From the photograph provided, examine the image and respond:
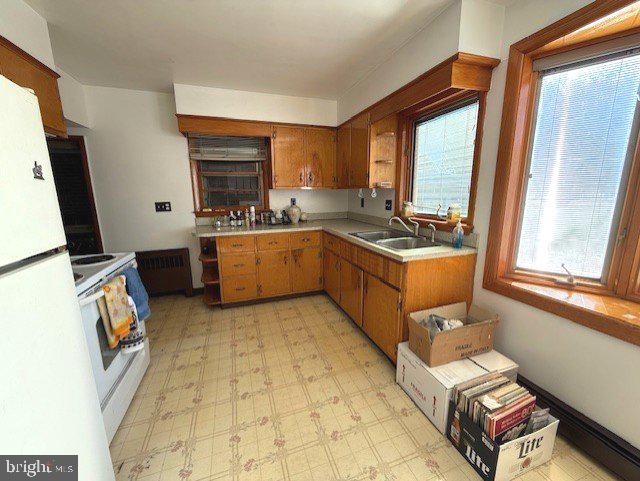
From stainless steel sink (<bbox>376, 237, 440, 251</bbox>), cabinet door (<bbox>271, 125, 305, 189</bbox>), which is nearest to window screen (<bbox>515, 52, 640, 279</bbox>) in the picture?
stainless steel sink (<bbox>376, 237, 440, 251</bbox>)

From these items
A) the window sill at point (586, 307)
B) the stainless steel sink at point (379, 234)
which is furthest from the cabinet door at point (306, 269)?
the window sill at point (586, 307)

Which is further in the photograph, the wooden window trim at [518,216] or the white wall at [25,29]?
the white wall at [25,29]

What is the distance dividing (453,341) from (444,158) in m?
1.52

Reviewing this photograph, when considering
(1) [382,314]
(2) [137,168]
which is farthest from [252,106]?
(1) [382,314]

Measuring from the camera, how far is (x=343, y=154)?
3248mm

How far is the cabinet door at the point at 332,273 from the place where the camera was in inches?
112

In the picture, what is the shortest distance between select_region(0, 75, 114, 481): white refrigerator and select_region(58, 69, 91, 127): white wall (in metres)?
2.42

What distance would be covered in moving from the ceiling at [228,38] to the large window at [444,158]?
2.25 feet

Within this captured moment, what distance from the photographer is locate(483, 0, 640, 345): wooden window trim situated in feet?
4.17

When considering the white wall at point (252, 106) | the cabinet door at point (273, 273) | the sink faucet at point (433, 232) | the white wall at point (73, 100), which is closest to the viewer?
the sink faucet at point (433, 232)

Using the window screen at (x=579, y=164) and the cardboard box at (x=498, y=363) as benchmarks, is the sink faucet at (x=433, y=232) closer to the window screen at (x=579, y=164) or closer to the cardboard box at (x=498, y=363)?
the window screen at (x=579, y=164)

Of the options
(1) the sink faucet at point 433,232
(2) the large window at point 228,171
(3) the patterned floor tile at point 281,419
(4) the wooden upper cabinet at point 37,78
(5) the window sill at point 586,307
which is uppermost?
(4) the wooden upper cabinet at point 37,78

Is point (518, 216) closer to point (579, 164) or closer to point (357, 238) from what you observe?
point (579, 164)

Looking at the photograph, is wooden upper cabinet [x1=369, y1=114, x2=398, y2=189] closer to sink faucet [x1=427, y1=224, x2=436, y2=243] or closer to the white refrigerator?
sink faucet [x1=427, y1=224, x2=436, y2=243]
